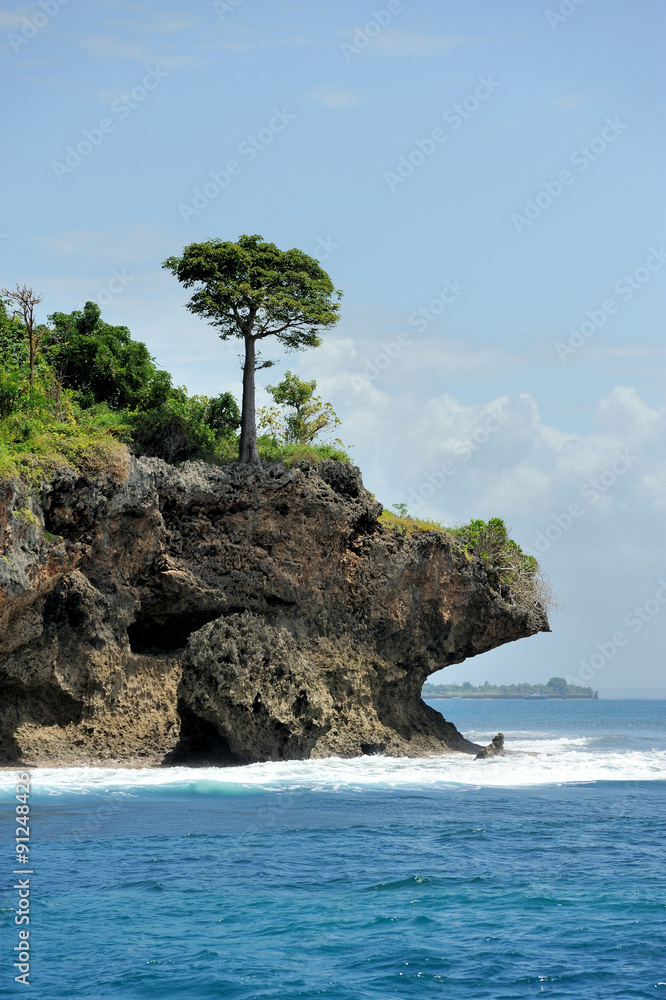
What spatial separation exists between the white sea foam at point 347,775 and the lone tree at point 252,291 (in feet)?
33.1

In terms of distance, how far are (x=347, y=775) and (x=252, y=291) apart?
15147 millimetres

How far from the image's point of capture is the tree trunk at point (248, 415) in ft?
99.2

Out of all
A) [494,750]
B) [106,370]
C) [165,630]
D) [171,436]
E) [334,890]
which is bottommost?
[334,890]

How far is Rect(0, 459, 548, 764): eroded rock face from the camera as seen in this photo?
24.6m

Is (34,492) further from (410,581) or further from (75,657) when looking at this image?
(410,581)

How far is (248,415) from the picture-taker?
30.6 meters

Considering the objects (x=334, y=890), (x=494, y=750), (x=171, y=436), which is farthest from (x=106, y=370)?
(x=334, y=890)

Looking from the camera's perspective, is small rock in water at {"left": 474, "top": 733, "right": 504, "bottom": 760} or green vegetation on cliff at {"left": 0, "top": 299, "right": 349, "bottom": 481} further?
small rock in water at {"left": 474, "top": 733, "right": 504, "bottom": 760}

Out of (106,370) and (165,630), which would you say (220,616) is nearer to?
(165,630)

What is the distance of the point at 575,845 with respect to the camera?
17.4 m

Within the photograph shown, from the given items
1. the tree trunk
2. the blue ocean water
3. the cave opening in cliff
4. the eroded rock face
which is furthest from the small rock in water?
the tree trunk

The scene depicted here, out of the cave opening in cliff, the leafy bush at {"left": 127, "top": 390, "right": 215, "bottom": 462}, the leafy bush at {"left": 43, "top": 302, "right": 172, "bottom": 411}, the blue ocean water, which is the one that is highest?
the leafy bush at {"left": 43, "top": 302, "right": 172, "bottom": 411}

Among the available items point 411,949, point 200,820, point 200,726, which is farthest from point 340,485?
point 411,949

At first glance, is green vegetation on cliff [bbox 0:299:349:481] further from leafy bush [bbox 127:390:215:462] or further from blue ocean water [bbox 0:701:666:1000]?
blue ocean water [bbox 0:701:666:1000]
